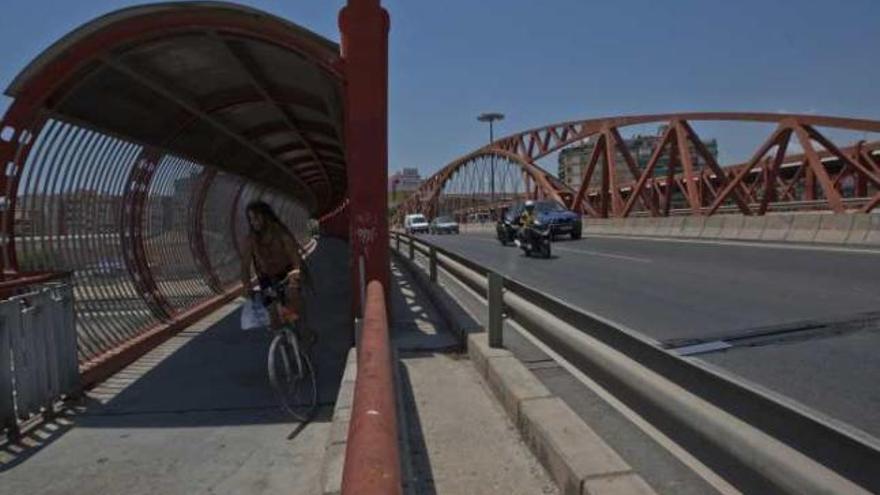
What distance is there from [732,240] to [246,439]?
22663 millimetres

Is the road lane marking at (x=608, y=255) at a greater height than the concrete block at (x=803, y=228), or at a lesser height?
lesser

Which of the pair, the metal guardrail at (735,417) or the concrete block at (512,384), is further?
the concrete block at (512,384)

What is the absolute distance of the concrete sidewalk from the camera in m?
4.15

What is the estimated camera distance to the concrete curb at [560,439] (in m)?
3.30

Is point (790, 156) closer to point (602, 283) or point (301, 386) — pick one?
point (602, 283)

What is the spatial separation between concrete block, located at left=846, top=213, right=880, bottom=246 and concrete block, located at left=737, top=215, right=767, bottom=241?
398 cm

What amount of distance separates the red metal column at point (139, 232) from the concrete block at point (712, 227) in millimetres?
20327

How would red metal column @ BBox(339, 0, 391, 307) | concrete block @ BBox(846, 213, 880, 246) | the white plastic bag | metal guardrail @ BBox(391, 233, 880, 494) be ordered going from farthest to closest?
concrete block @ BBox(846, 213, 880, 246) < red metal column @ BBox(339, 0, 391, 307) < the white plastic bag < metal guardrail @ BBox(391, 233, 880, 494)

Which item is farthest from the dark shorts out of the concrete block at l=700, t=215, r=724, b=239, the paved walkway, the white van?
the white van

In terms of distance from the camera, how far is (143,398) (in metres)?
8.19

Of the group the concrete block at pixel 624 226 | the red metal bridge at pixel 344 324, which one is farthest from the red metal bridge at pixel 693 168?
the red metal bridge at pixel 344 324

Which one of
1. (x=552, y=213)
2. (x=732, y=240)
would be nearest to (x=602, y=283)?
(x=732, y=240)

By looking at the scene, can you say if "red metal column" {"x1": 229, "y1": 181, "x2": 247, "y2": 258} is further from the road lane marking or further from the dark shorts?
the dark shorts

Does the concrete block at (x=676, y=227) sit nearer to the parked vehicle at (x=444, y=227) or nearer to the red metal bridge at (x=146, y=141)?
the red metal bridge at (x=146, y=141)
